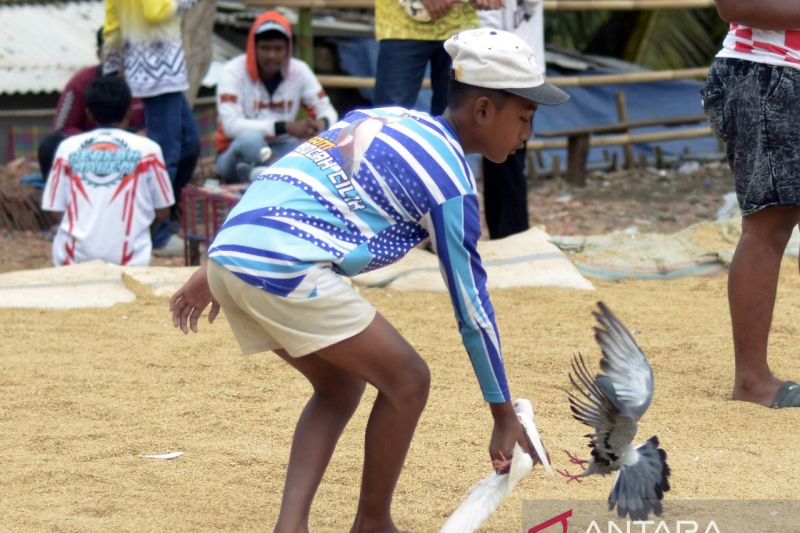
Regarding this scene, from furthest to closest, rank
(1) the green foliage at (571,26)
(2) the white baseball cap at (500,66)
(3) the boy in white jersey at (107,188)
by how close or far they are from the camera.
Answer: (1) the green foliage at (571,26) → (3) the boy in white jersey at (107,188) → (2) the white baseball cap at (500,66)

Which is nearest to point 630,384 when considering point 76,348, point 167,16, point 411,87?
point 76,348

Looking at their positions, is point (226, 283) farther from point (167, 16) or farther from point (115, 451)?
point (167, 16)

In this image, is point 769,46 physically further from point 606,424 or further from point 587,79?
point 587,79

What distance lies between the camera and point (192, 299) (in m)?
3.02

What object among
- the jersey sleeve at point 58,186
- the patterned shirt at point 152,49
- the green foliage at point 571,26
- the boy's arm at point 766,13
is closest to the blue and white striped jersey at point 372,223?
the boy's arm at point 766,13

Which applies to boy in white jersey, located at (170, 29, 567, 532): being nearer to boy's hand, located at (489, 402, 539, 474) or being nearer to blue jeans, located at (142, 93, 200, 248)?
boy's hand, located at (489, 402, 539, 474)

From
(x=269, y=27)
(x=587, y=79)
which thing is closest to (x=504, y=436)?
(x=269, y=27)

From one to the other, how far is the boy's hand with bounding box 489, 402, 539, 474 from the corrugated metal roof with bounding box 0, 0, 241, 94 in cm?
702

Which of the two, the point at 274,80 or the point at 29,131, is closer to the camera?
the point at 274,80

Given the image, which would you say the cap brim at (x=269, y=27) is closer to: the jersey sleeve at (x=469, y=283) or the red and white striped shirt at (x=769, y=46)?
the red and white striped shirt at (x=769, y=46)

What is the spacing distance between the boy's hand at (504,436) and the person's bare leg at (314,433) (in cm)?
36

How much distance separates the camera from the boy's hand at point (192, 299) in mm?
3008

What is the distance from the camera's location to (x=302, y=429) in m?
2.88

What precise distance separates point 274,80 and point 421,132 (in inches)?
187
